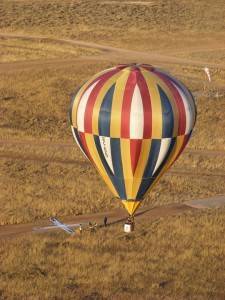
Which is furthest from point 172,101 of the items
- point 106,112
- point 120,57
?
point 120,57

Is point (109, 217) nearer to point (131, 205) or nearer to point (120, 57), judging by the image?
point (131, 205)

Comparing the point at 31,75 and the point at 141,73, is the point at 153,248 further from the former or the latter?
the point at 31,75

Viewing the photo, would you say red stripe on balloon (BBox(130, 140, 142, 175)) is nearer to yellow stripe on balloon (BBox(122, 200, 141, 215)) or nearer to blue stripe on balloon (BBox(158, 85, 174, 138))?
blue stripe on balloon (BBox(158, 85, 174, 138))

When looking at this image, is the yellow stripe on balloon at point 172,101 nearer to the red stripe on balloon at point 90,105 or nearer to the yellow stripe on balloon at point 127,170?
the yellow stripe on balloon at point 127,170

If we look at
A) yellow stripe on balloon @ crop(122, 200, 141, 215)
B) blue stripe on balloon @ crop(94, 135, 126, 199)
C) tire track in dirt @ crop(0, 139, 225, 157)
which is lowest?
yellow stripe on balloon @ crop(122, 200, 141, 215)

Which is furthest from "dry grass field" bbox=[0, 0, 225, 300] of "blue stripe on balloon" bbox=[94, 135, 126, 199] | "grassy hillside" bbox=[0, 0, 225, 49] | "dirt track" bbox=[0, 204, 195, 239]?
"grassy hillside" bbox=[0, 0, 225, 49]

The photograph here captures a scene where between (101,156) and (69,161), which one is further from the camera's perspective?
(69,161)

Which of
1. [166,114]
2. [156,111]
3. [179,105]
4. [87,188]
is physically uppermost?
[179,105]
